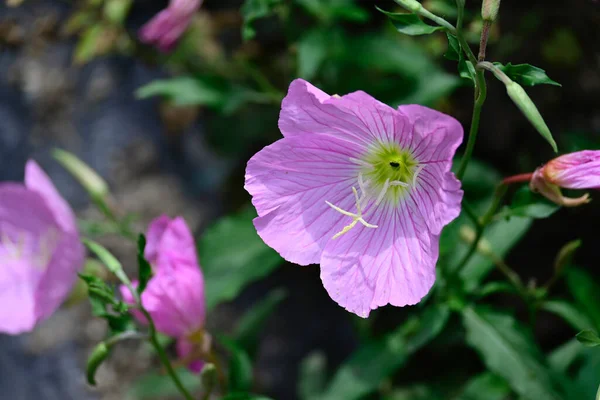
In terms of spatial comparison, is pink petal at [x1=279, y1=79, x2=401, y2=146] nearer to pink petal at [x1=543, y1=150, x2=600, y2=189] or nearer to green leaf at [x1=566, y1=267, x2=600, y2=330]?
pink petal at [x1=543, y1=150, x2=600, y2=189]

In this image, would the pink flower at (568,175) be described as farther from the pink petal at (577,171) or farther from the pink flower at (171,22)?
the pink flower at (171,22)

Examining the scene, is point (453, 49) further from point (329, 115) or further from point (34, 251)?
point (34, 251)

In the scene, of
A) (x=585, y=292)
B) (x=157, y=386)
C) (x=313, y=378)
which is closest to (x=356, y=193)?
(x=585, y=292)

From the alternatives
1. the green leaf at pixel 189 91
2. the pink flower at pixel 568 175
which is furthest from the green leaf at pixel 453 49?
the green leaf at pixel 189 91

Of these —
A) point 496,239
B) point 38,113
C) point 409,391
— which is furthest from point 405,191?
point 38,113

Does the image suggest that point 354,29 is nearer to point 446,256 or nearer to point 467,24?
point 467,24
